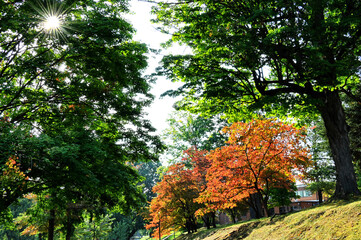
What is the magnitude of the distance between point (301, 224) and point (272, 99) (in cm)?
420

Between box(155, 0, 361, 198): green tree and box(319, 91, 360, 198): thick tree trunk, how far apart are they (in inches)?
1.1

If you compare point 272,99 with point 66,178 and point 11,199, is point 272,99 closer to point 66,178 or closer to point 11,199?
point 66,178

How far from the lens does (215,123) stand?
29.7 m

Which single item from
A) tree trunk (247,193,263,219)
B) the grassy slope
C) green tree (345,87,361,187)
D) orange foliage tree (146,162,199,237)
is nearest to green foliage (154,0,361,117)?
the grassy slope

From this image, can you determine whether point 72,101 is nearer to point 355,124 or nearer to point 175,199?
point 175,199

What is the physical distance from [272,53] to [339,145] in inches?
167

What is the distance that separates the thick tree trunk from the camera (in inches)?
325

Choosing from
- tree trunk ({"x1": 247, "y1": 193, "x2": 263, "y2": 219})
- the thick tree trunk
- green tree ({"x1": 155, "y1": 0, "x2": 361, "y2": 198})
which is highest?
green tree ({"x1": 155, "y1": 0, "x2": 361, "y2": 198})

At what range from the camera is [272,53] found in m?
7.62

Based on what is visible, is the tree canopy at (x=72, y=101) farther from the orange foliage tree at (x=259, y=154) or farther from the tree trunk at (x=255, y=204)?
the tree trunk at (x=255, y=204)

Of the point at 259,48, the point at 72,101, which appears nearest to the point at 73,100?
the point at 72,101

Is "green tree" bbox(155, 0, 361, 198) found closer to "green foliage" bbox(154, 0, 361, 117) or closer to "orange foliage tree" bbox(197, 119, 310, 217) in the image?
"green foliage" bbox(154, 0, 361, 117)

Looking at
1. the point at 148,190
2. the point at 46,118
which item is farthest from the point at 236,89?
the point at 148,190

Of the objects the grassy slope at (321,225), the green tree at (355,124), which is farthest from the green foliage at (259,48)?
the green tree at (355,124)
